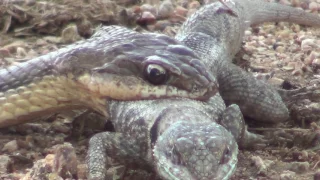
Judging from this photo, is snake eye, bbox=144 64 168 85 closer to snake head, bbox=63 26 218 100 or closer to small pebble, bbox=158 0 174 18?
snake head, bbox=63 26 218 100

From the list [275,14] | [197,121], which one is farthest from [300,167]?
[275,14]

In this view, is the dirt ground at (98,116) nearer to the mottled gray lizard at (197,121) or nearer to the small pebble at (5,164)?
the small pebble at (5,164)

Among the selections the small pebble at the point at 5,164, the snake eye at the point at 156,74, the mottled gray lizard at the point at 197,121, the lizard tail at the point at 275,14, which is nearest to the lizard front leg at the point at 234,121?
the mottled gray lizard at the point at 197,121

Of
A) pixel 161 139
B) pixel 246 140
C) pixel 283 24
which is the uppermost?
pixel 161 139

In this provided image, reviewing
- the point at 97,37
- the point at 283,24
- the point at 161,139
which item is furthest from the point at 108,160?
the point at 283,24

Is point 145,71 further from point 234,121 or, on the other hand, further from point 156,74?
point 234,121

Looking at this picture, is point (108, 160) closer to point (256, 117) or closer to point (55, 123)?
point (55, 123)
